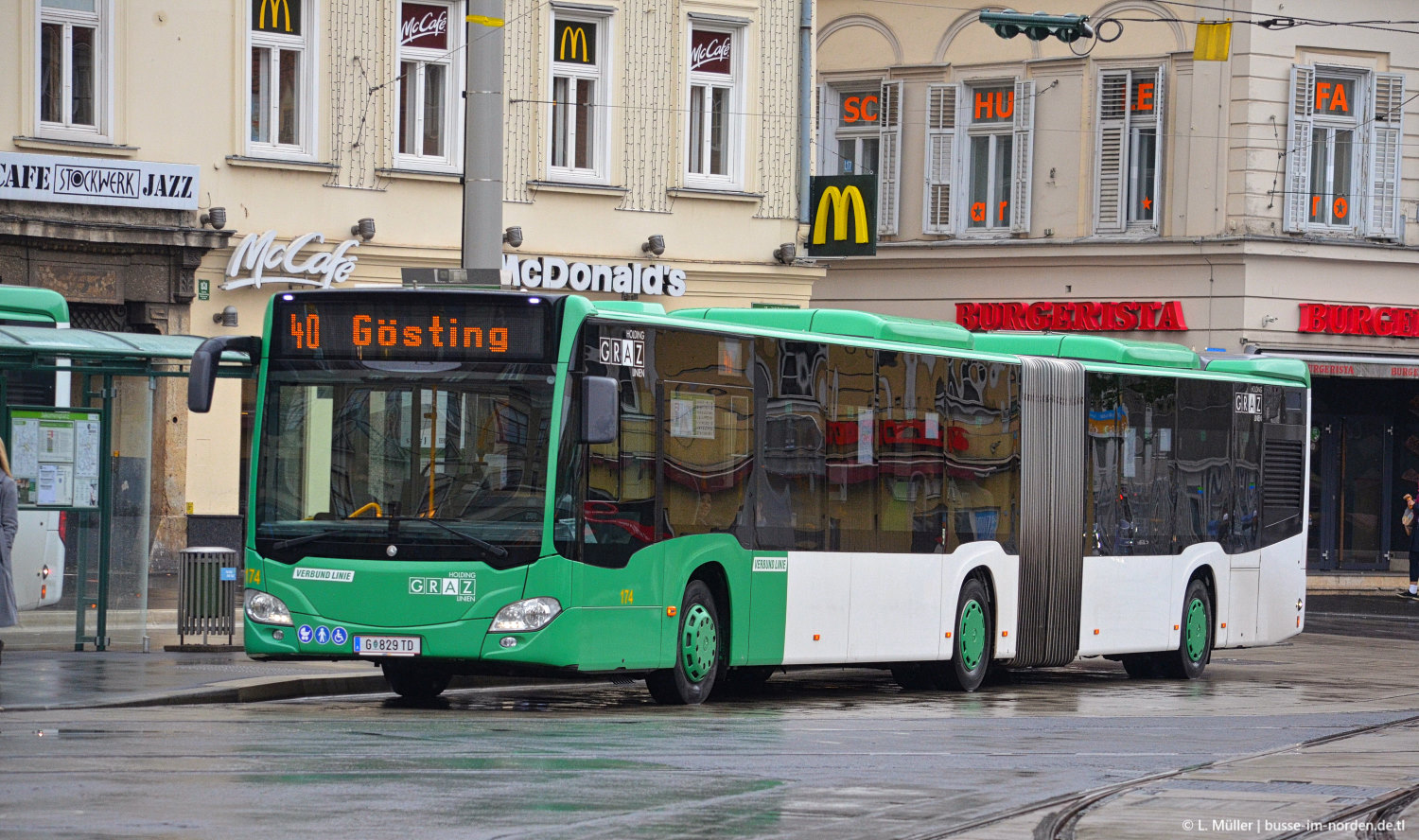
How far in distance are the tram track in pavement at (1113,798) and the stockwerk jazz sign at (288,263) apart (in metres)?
16.7

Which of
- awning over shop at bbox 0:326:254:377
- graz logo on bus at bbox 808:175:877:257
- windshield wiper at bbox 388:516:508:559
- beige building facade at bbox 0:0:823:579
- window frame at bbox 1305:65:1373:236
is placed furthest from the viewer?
window frame at bbox 1305:65:1373:236

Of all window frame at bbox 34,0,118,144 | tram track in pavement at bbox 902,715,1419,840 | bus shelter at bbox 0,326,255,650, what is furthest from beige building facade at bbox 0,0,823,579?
tram track in pavement at bbox 902,715,1419,840

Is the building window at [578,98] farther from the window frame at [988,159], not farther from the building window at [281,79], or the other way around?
the window frame at [988,159]

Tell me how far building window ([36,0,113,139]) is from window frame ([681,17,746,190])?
7.83m

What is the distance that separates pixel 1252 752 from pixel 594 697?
5284 mm

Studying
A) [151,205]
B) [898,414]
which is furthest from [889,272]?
[898,414]

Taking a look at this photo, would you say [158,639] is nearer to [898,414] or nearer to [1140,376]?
[898,414]

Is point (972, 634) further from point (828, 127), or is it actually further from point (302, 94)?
point (828, 127)

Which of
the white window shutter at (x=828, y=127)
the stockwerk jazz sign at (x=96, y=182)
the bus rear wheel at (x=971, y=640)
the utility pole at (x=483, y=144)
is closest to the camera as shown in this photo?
the utility pole at (x=483, y=144)

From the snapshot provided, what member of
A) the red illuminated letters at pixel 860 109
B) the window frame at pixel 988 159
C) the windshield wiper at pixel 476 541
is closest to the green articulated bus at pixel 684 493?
the windshield wiper at pixel 476 541

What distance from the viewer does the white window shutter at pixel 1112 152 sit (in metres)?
36.5

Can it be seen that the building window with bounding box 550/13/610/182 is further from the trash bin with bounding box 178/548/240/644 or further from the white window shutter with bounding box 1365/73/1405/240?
the white window shutter with bounding box 1365/73/1405/240

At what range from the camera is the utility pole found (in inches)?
678

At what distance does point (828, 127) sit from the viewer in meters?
39.2
